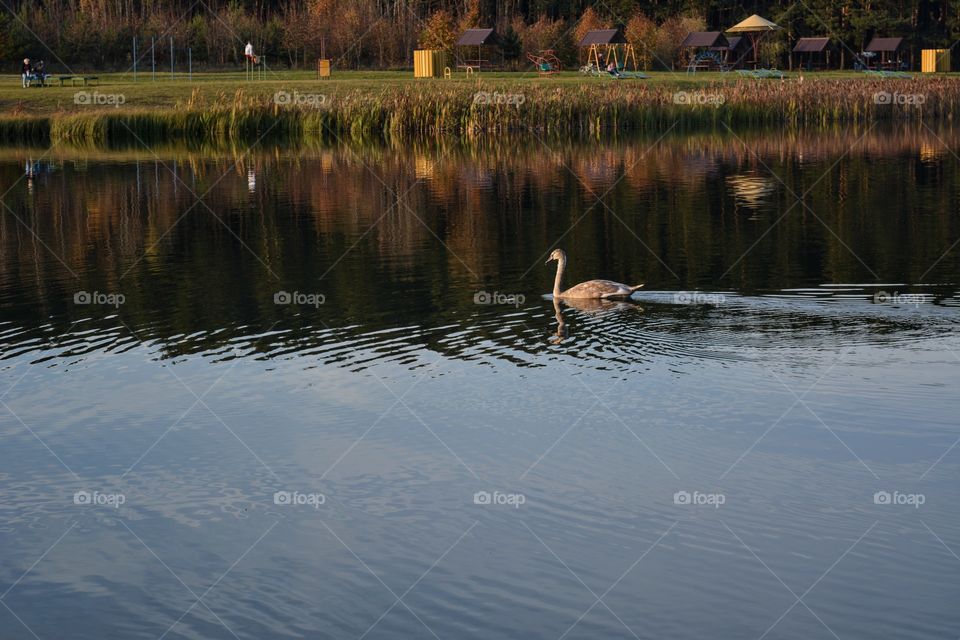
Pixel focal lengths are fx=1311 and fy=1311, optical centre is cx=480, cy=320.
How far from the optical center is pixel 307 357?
52.2ft

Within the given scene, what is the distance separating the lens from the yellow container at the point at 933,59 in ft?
280

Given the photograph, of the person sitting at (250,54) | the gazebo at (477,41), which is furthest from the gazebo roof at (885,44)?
the person sitting at (250,54)

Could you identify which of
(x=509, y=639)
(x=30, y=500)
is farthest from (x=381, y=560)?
(x=30, y=500)

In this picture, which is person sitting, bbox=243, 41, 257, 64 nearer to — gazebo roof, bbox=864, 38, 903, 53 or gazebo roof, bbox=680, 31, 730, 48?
gazebo roof, bbox=680, 31, 730, 48

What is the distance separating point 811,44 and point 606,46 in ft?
47.2

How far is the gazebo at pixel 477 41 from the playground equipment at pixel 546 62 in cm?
237

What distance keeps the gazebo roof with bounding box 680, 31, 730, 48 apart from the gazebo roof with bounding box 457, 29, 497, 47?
40.0 feet

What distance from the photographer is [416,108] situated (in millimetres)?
49125

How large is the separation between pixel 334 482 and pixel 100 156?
35.9 meters

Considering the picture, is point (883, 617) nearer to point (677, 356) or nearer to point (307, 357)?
point (677, 356)

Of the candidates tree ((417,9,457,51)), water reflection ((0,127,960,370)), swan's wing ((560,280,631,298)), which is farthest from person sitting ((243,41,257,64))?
swan's wing ((560,280,631,298))

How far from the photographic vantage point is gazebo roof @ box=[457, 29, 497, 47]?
7112 cm

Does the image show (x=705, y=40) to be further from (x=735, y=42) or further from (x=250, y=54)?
(x=250, y=54)

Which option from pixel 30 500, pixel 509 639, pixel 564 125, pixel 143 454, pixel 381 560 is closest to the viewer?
pixel 509 639
